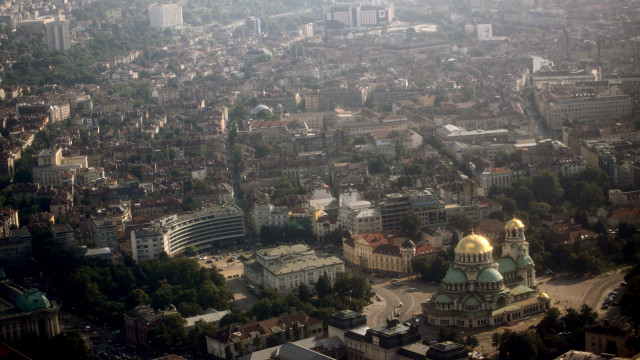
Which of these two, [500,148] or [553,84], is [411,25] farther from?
[500,148]

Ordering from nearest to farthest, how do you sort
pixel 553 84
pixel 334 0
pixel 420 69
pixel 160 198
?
1. pixel 160 198
2. pixel 553 84
3. pixel 420 69
4. pixel 334 0

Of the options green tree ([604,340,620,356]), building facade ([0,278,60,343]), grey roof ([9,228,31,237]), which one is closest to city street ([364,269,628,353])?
green tree ([604,340,620,356])

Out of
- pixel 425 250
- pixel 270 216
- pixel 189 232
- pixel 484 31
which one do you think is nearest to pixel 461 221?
pixel 425 250

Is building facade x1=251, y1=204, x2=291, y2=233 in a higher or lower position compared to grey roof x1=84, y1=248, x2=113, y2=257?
higher

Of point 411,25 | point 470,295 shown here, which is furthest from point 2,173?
point 411,25

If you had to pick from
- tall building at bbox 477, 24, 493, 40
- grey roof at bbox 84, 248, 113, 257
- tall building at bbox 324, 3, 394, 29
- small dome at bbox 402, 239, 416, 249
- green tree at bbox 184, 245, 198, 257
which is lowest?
green tree at bbox 184, 245, 198, 257

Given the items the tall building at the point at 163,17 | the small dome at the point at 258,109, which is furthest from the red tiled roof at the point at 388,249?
the tall building at the point at 163,17

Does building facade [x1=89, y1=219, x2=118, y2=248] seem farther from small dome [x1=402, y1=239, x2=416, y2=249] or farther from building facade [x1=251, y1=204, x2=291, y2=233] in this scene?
small dome [x1=402, y1=239, x2=416, y2=249]

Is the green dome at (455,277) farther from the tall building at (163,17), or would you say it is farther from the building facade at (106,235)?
the tall building at (163,17)
